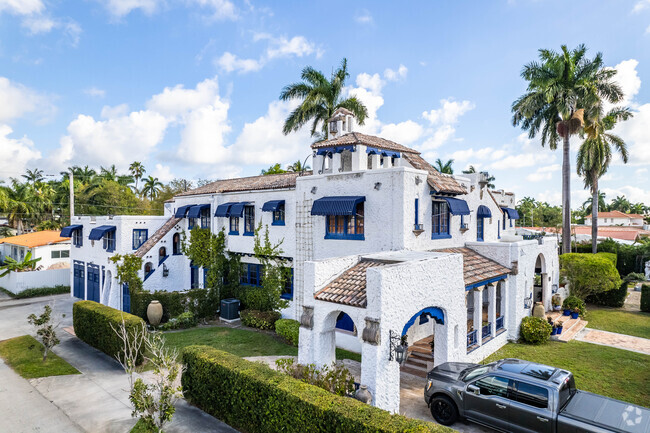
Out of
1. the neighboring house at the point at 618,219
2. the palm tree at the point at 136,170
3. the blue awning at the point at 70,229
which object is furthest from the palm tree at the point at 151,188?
the neighboring house at the point at 618,219

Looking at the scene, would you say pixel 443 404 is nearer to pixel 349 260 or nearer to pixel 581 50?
pixel 349 260

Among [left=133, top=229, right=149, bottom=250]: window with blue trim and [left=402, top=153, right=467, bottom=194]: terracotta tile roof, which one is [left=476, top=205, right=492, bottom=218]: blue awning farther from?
[left=133, top=229, right=149, bottom=250]: window with blue trim

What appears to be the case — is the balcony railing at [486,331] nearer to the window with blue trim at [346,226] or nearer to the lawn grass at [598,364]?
the lawn grass at [598,364]

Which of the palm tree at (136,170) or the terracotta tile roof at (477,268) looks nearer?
the terracotta tile roof at (477,268)

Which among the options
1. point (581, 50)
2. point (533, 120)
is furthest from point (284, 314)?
point (581, 50)

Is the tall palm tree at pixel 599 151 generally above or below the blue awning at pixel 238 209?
above

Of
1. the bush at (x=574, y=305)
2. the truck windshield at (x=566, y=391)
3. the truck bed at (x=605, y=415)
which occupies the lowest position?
the bush at (x=574, y=305)
